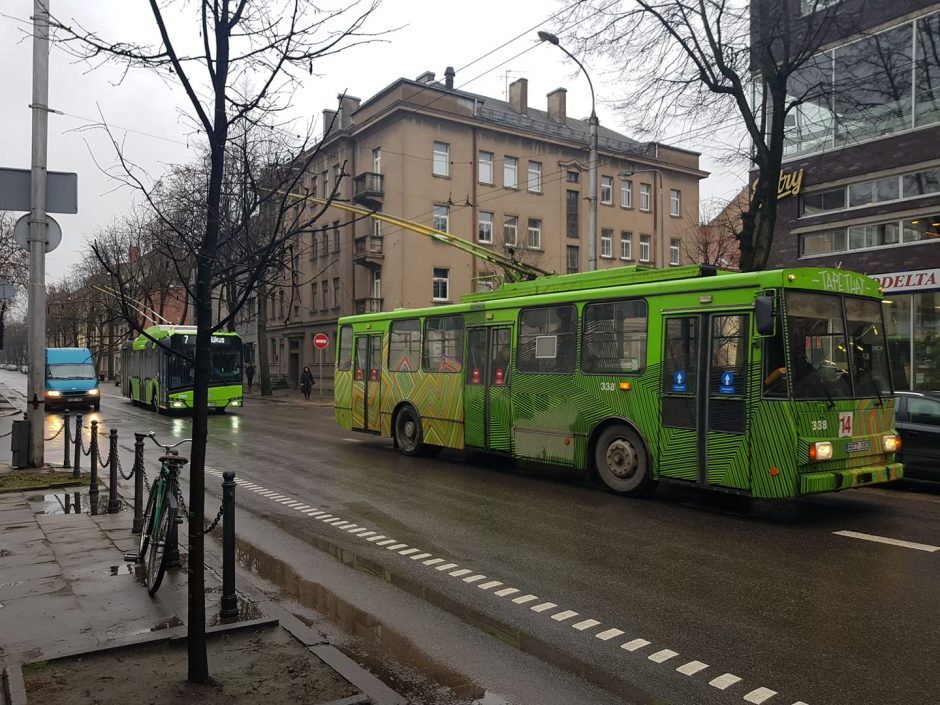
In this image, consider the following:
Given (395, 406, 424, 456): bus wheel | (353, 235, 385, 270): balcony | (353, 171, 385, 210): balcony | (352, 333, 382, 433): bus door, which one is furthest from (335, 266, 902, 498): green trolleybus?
(353, 171, 385, 210): balcony

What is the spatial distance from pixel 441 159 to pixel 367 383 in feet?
92.9

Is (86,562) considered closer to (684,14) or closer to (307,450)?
(307,450)

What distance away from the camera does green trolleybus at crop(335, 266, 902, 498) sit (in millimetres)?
8320

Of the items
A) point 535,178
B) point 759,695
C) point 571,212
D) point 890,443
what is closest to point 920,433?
point 890,443

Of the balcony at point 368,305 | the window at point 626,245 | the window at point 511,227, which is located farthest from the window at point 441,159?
the window at point 626,245

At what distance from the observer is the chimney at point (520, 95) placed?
→ 48062mm

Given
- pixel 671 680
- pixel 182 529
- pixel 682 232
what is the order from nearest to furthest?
pixel 671 680 < pixel 182 529 < pixel 682 232

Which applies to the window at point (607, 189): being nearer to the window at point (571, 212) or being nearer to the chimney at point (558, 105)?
the window at point (571, 212)

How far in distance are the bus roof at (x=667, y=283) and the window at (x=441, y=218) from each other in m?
29.1

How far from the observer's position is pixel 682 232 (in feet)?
176

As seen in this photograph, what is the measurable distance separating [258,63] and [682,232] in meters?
52.3

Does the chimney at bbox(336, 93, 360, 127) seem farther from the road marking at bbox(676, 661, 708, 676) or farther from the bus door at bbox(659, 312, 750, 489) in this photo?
the road marking at bbox(676, 661, 708, 676)

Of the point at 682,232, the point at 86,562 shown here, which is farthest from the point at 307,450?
the point at 682,232

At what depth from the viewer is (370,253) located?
40.7 m
